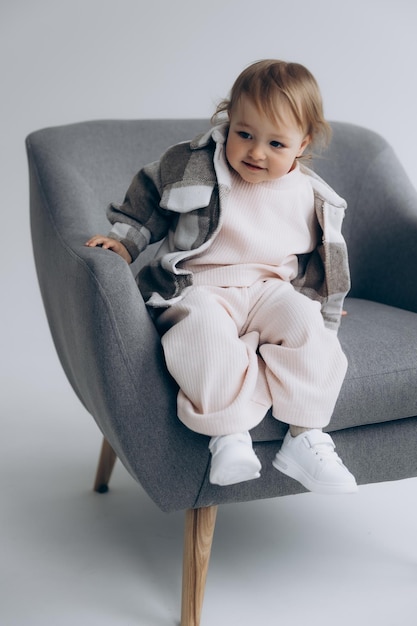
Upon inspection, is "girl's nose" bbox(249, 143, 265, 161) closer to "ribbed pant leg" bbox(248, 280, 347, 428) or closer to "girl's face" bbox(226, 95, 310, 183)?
"girl's face" bbox(226, 95, 310, 183)

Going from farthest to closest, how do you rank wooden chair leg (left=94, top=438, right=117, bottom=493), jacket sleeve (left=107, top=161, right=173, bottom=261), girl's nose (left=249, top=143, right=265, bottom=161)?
wooden chair leg (left=94, top=438, right=117, bottom=493), jacket sleeve (left=107, top=161, right=173, bottom=261), girl's nose (left=249, top=143, right=265, bottom=161)

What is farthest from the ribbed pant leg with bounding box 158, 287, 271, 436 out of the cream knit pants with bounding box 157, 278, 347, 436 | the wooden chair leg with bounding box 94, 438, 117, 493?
the wooden chair leg with bounding box 94, 438, 117, 493

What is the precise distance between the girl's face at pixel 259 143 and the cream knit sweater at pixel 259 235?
6 cm

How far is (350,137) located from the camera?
244 cm

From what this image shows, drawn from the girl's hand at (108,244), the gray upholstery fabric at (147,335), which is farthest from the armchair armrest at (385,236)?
the girl's hand at (108,244)

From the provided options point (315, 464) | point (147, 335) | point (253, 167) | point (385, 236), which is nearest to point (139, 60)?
point (385, 236)

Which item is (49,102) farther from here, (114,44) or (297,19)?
(297,19)

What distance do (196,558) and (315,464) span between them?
0.90 ft

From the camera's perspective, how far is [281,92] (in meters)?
1.77

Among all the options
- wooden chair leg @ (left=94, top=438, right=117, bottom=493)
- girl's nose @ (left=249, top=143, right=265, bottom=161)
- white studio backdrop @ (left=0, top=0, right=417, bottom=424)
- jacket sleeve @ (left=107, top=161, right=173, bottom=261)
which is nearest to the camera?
girl's nose @ (left=249, top=143, right=265, bottom=161)

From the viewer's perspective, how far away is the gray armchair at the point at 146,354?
1.63 m

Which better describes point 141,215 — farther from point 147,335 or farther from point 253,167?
point 147,335

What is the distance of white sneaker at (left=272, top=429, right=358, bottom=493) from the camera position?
1.61 m

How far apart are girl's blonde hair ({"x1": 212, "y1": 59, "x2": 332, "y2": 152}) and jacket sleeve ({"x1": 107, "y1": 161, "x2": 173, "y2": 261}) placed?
8.7 inches
